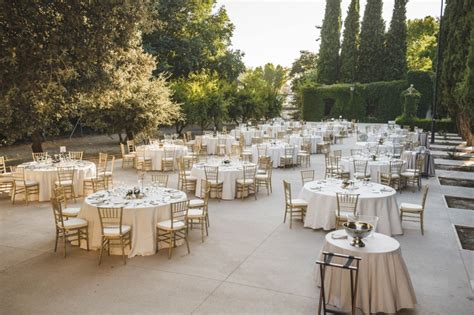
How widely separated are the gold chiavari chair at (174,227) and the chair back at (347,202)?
3.17 m

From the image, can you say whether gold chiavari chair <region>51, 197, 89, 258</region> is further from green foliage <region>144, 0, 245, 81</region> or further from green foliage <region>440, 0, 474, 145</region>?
green foliage <region>144, 0, 245, 81</region>

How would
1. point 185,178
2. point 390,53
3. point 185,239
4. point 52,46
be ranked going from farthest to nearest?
point 390,53 < point 185,178 < point 185,239 < point 52,46

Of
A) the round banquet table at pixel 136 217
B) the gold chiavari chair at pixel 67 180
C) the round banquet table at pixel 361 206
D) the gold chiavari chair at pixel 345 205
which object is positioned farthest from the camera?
the gold chiavari chair at pixel 67 180

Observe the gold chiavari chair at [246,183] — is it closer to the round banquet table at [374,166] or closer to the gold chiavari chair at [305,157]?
the round banquet table at [374,166]

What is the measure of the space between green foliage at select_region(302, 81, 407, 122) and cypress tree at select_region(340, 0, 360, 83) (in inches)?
141

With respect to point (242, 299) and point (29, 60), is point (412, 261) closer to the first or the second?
point (242, 299)

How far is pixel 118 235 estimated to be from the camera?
22.9ft

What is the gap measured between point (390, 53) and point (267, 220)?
40.7m

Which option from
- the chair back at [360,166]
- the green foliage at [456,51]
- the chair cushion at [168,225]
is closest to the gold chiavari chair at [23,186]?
the chair cushion at [168,225]

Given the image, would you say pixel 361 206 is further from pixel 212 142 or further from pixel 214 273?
pixel 212 142

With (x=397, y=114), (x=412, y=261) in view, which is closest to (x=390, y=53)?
(x=397, y=114)

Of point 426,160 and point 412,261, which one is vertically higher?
point 426,160

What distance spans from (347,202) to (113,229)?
4.76 meters

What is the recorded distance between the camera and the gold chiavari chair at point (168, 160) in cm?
1634
